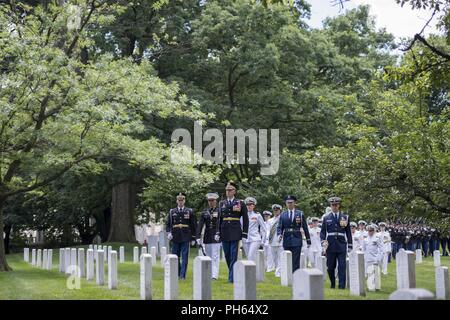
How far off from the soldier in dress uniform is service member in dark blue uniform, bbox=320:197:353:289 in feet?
8.34

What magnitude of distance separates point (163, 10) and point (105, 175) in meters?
7.30

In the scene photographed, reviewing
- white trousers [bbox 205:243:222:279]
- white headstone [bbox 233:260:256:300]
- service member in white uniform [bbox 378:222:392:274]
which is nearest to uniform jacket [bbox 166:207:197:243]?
white trousers [bbox 205:243:222:279]

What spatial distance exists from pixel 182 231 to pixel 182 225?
0.43ft

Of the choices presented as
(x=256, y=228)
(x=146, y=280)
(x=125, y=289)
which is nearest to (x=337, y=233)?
(x=256, y=228)

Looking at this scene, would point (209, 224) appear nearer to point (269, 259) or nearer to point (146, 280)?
point (269, 259)

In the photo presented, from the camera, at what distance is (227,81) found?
31922mm

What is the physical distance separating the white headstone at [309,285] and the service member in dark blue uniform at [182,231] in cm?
940

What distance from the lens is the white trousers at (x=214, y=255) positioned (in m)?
15.9

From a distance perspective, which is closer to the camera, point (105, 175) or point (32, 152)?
point (32, 152)

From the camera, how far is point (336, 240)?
14.5 m

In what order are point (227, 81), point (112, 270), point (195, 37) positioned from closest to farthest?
1. point (112, 270)
2. point (195, 37)
3. point (227, 81)

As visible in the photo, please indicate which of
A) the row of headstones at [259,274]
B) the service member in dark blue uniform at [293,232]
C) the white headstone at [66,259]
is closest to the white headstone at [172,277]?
the row of headstones at [259,274]

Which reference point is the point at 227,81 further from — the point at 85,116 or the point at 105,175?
the point at 85,116

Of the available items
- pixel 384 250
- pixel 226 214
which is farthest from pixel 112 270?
pixel 384 250
